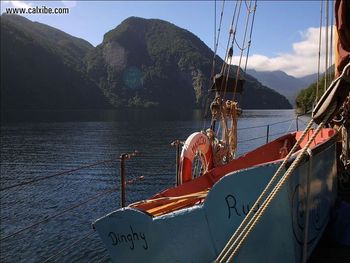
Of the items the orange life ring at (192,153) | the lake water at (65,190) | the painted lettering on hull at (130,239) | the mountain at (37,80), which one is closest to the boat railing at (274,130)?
the lake water at (65,190)

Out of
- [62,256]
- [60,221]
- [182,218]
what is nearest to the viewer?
[182,218]

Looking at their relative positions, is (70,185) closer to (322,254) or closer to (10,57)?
(322,254)

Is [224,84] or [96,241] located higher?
[224,84]

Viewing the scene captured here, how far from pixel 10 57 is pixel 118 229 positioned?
175m

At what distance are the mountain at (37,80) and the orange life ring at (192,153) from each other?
137 metres

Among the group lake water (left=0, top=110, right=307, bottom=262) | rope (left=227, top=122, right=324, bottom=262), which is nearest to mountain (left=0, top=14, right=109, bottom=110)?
lake water (left=0, top=110, right=307, bottom=262)

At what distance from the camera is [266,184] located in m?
3.49

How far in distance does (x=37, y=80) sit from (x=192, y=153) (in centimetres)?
16407

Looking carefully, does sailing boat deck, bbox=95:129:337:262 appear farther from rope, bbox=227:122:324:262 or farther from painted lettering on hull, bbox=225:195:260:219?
rope, bbox=227:122:324:262

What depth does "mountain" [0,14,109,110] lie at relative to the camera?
147125mm

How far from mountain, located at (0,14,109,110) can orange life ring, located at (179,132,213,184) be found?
449ft

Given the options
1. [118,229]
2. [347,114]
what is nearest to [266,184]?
[118,229]

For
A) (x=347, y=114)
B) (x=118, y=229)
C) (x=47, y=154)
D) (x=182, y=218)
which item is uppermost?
(x=347, y=114)

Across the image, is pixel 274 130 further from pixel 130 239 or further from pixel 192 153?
pixel 130 239
